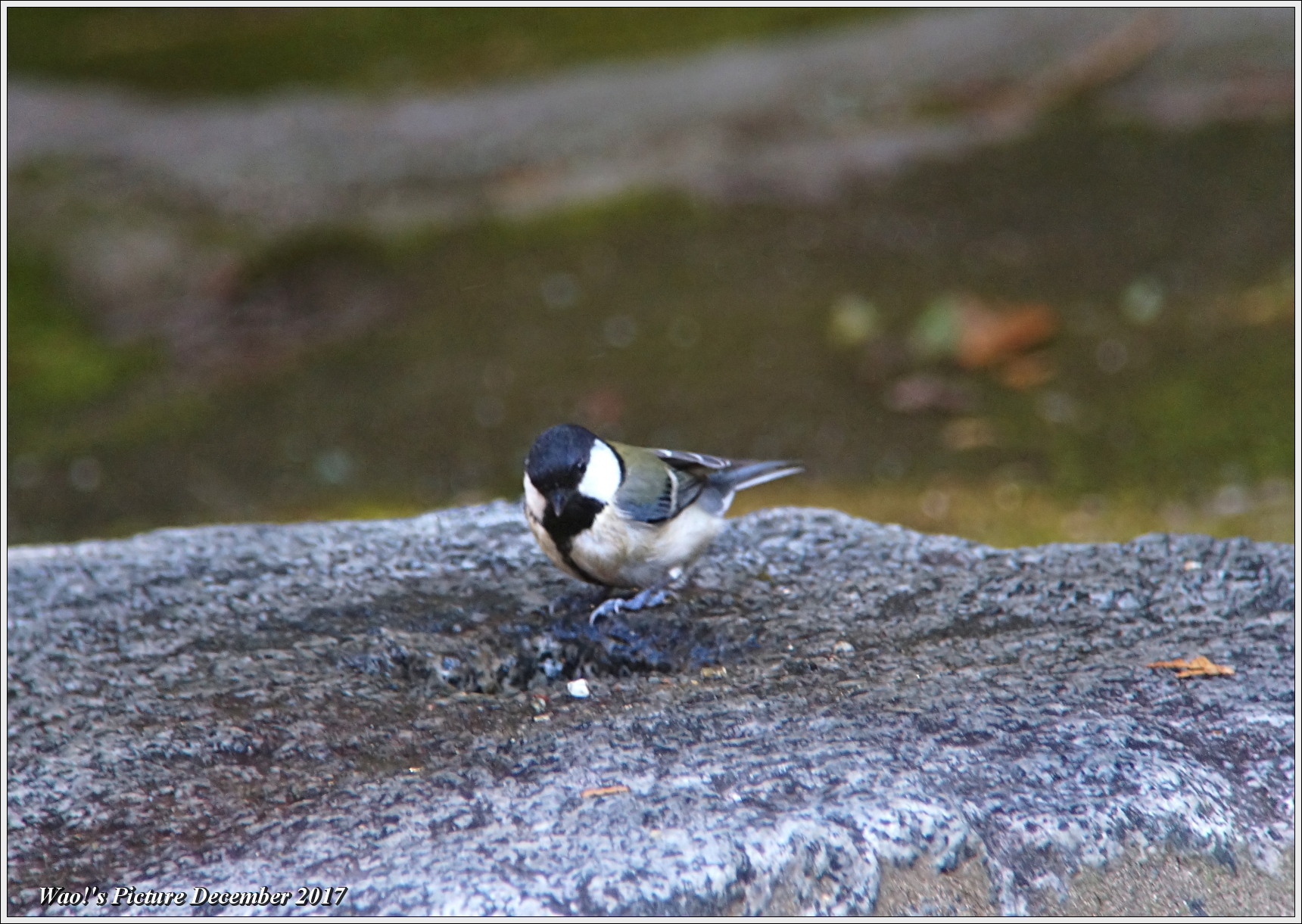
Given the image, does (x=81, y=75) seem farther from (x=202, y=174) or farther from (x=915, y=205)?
(x=915, y=205)

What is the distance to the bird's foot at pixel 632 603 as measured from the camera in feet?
8.29

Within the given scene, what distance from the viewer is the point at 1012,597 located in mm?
2523

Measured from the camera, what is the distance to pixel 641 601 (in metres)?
2.58

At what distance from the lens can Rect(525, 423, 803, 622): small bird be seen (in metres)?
2.44

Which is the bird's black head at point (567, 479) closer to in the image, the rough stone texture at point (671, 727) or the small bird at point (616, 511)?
the small bird at point (616, 511)

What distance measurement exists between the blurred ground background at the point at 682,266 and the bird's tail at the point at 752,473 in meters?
1.58

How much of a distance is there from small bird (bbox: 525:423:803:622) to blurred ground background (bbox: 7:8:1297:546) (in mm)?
1905

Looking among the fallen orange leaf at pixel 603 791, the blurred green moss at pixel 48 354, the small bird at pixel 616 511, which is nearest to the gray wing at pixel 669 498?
the small bird at pixel 616 511

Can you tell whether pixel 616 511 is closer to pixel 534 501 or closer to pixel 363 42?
pixel 534 501

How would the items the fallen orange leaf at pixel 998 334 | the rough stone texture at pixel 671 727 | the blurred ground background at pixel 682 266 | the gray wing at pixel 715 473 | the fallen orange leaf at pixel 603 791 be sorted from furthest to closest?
the fallen orange leaf at pixel 998 334 < the blurred ground background at pixel 682 266 < the gray wing at pixel 715 473 < the fallen orange leaf at pixel 603 791 < the rough stone texture at pixel 671 727

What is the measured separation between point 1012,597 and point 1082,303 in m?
Result: 3.47

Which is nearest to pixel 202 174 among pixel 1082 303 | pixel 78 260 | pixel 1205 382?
pixel 78 260

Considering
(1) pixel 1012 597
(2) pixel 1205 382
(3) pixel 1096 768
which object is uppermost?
(2) pixel 1205 382

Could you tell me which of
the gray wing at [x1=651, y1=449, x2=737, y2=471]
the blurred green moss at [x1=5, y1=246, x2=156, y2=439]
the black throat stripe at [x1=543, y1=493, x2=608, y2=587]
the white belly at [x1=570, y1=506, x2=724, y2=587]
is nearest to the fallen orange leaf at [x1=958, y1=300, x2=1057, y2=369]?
the gray wing at [x1=651, y1=449, x2=737, y2=471]
